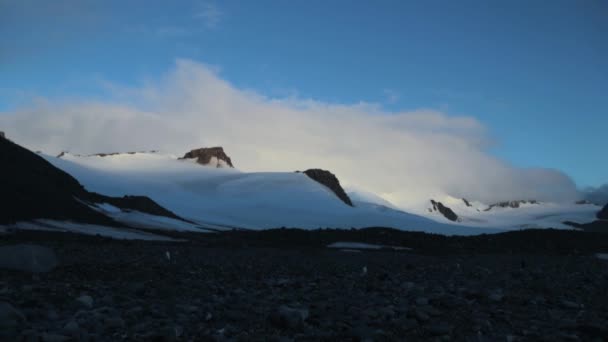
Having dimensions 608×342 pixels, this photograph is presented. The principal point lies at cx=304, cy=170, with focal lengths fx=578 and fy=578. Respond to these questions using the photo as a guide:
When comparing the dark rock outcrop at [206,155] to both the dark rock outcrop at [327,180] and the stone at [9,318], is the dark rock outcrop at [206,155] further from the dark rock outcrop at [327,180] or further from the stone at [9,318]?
the stone at [9,318]

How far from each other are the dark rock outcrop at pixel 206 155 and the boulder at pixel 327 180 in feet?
102

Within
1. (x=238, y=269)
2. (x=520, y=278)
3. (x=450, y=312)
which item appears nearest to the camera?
(x=450, y=312)

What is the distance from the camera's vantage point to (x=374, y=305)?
286 inches

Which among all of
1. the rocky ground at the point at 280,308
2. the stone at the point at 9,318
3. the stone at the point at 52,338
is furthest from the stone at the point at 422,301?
the stone at the point at 9,318

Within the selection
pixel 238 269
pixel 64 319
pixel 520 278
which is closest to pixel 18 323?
pixel 64 319

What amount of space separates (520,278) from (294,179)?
3572 inches

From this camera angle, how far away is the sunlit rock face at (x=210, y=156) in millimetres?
138000

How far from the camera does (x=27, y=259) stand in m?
10.5

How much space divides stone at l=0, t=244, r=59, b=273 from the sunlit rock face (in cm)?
12740

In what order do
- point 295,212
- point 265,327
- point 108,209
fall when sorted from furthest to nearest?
point 295,212 → point 108,209 → point 265,327

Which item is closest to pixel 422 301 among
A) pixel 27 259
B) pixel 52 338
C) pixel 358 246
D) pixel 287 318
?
pixel 287 318

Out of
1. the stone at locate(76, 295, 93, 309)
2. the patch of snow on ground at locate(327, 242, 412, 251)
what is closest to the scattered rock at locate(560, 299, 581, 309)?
the stone at locate(76, 295, 93, 309)

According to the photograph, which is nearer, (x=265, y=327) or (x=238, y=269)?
(x=265, y=327)

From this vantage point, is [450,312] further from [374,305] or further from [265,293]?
[265,293]
